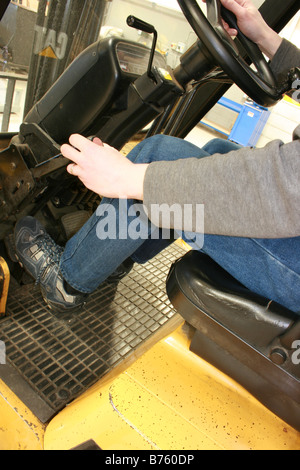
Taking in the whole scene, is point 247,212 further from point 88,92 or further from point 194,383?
point 88,92

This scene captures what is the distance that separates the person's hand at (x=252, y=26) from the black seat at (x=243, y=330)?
72 cm

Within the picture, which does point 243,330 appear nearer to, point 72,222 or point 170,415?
point 170,415

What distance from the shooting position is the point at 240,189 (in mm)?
525

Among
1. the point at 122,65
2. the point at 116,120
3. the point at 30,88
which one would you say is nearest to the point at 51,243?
the point at 116,120

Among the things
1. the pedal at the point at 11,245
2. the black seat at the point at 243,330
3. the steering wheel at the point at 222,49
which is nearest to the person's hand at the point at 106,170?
the black seat at the point at 243,330

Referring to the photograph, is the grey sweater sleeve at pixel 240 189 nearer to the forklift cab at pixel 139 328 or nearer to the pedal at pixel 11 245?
the forklift cab at pixel 139 328

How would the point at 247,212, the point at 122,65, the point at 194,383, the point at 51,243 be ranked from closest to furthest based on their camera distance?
the point at 247,212 → the point at 194,383 → the point at 122,65 → the point at 51,243

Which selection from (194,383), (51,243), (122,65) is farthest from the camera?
(51,243)

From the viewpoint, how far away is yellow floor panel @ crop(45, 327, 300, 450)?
0.60 m

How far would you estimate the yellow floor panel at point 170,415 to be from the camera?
599 mm

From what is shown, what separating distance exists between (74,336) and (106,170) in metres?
0.56

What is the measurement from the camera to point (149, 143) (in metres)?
0.73

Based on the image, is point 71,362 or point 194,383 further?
point 71,362
